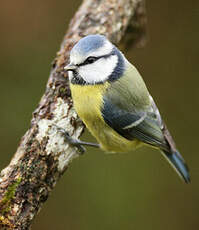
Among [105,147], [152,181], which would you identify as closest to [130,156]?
[152,181]

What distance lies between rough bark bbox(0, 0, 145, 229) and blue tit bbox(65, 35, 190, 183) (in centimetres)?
11

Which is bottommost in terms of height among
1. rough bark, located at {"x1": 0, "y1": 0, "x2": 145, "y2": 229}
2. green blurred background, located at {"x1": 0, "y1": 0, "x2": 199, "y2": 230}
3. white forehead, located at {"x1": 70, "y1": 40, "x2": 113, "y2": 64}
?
green blurred background, located at {"x1": 0, "y1": 0, "x2": 199, "y2": 230}

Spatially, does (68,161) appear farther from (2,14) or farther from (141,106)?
(2,14)

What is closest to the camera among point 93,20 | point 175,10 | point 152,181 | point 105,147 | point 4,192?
point 4,192

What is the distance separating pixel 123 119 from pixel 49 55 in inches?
54.9

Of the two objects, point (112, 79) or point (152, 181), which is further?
point (152, 181)

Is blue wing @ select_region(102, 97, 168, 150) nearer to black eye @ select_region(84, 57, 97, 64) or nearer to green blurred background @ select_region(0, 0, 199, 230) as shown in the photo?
black eye @ select_region(84, 57, 97, 64)

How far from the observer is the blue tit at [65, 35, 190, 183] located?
172 centimetres

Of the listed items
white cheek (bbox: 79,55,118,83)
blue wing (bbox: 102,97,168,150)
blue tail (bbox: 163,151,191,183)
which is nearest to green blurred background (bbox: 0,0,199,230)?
blue tail (bbox: 163,151,191,183)

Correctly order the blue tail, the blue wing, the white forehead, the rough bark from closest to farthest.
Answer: the rough bark
the white forehead
the blue wing
the blue tail

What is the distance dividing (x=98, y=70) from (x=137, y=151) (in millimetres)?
1325

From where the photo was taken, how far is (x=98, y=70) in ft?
5.82

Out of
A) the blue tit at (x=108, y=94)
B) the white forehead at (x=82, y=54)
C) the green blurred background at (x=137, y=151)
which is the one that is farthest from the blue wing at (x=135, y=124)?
the green blurred background at (x=137, y=151)

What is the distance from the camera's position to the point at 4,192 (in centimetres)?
151
